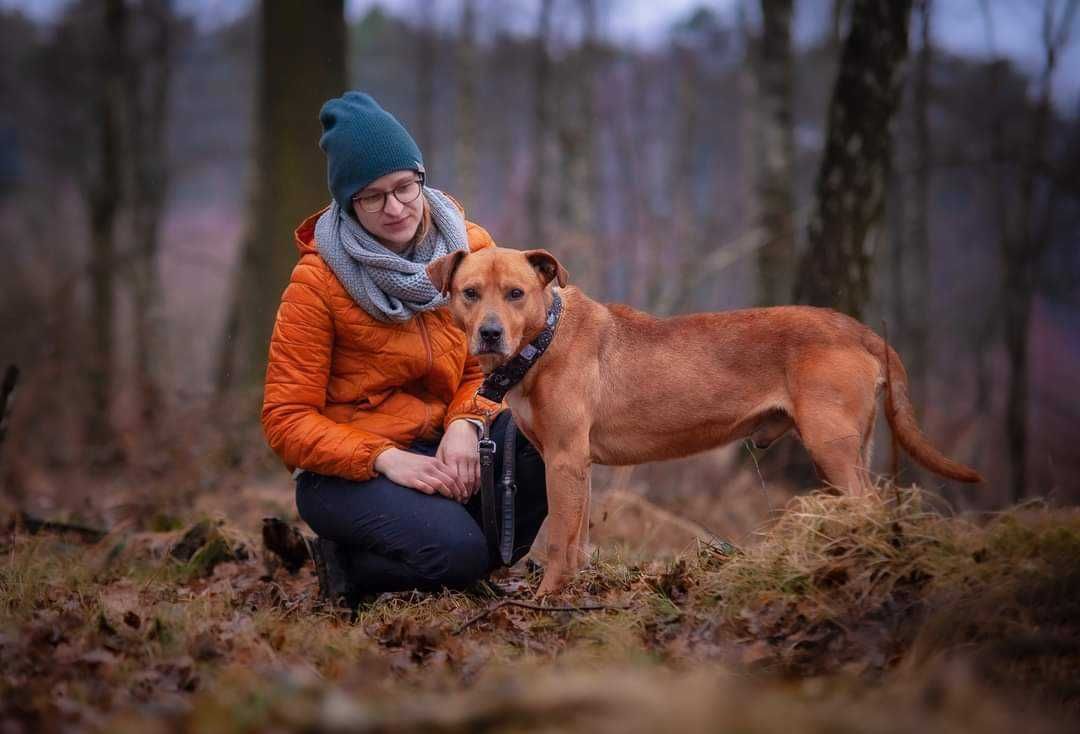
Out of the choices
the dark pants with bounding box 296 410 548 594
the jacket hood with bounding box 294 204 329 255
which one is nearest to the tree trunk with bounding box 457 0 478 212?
the jacket hood with bounding box 294 204 329 255

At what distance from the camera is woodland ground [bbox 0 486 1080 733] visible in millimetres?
2203

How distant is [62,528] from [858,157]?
597 centimetres

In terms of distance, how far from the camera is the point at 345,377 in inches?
195

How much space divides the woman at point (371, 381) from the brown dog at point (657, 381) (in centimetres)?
28

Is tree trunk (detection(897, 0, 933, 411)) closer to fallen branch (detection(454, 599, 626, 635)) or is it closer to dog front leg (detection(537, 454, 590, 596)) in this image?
dog front leg (detection(537, 454, 590, 596))

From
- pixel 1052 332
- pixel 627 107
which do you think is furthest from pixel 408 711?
pixel 627 107

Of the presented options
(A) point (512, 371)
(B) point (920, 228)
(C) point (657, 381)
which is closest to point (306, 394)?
(A) point (512, 371)

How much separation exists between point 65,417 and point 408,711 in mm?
9978

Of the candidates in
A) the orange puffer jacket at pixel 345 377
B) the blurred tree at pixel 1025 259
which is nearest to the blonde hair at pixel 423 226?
the orange puffer jacket at pixel 345 377

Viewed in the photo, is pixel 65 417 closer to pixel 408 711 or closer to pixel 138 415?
pixel 138 415

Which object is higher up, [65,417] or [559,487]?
[559,487]

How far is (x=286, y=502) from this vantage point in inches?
289

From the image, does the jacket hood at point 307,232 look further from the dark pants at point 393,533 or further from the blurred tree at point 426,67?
the blurred tree at point 426,67

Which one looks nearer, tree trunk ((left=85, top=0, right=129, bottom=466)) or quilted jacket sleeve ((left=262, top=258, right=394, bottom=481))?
quilted jacket sleeve ((left=262, top=258, right=394, bottom=481))
